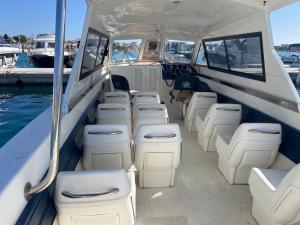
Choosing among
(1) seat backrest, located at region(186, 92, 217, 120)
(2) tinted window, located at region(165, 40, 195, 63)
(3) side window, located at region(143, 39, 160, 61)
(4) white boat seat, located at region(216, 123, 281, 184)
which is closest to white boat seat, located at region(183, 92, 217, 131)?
(1) seat backrest, located at region(186, 92, 217, 120)

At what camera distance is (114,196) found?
1266 millimetres

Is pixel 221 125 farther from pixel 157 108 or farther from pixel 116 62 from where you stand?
pixel 116 62

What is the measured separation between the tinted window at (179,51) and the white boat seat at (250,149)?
13.6 feet

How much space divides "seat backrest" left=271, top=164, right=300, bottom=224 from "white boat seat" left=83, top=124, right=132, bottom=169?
3.49 ft

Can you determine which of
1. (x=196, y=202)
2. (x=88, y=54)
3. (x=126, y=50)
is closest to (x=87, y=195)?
(x=196, y=202)

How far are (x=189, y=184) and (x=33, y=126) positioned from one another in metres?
1.49

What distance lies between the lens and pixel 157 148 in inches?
82.4

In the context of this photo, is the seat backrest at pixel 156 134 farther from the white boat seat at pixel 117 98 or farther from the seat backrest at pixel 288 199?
the white boat seat at pixel 117 98

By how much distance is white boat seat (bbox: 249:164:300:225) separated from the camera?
149cm

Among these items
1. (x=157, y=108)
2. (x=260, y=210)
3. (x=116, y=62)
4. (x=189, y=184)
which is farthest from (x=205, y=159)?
(x=116, y=62)

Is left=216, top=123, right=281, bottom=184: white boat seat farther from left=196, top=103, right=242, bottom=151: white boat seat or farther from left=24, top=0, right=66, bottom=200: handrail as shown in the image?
left=24, top=0, right=66, bottom=200: handrail

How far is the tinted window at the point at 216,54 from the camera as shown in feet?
14.4

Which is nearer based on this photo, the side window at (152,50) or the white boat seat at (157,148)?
the white boat seat at (157,148)

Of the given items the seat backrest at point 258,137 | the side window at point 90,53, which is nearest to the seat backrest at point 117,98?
the side window at point 90,53
